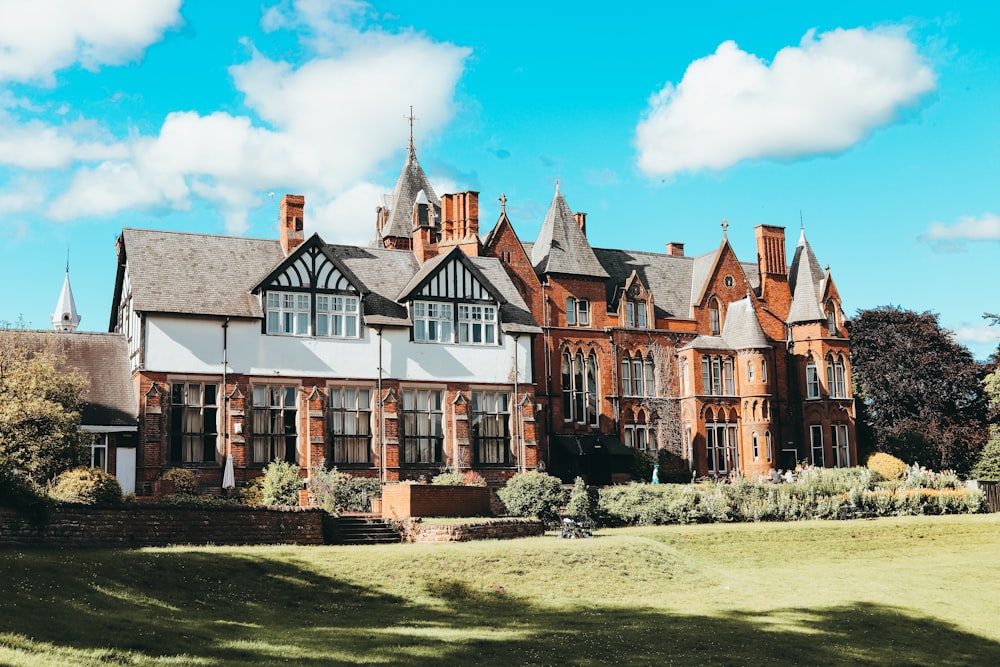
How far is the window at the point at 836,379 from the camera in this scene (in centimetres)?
5604

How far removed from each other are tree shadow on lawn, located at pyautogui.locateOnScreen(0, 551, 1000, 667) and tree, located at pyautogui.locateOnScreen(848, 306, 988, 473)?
120 ft

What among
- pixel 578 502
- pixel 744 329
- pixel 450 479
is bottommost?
pixel 578 502

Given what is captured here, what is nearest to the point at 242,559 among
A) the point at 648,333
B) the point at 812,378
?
the point at 648,333

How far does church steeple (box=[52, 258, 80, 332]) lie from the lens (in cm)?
7575

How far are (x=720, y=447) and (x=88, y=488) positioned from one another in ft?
112

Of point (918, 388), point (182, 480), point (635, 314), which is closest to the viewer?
point (182, 480)

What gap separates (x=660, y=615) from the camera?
23.0m

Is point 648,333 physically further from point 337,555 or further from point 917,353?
point 337,555

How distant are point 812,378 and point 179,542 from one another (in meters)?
38.9

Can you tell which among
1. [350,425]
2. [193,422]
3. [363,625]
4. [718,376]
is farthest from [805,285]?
[363,625]

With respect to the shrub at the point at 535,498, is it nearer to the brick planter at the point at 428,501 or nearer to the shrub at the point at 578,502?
the shrub at the point at 578,502

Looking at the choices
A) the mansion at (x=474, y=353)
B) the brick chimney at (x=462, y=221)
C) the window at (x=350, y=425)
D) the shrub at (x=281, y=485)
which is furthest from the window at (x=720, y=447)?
the shrub at (x=281, y=485)

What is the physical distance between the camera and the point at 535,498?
1427 inches

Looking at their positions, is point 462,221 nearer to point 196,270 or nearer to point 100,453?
point 196,270
